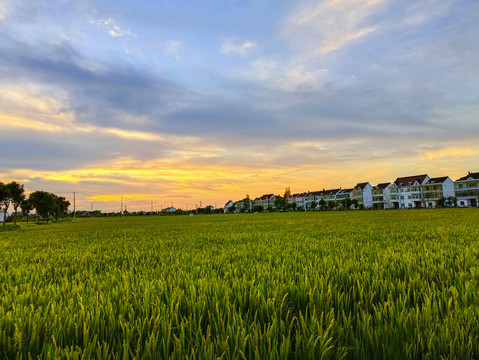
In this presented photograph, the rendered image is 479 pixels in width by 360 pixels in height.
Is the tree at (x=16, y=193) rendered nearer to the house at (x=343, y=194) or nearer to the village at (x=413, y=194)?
the village at (x=413, y=194)

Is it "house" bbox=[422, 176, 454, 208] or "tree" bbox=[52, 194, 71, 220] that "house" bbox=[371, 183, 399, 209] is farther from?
"tree" bbox=[52, 194, 71, 220]

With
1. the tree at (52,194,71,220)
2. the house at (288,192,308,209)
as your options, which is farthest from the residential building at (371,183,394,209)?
the tree at (52,194,71,220)

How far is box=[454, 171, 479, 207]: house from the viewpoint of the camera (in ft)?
349

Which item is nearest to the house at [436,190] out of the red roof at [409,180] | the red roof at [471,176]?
the red roof at [409,180]

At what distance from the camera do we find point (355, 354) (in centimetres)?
159

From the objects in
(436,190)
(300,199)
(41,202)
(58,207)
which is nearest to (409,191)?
(436,190)

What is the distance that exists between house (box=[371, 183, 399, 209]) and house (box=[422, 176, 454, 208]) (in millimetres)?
14859

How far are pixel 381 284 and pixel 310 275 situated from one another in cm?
81

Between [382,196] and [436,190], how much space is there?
73.3 ft

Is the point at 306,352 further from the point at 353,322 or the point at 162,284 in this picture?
the point at 162,284

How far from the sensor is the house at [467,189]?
349 feet

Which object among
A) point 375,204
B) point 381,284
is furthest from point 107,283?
point 375,204

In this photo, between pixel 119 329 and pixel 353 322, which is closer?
pixel 119 329

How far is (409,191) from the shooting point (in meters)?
121
